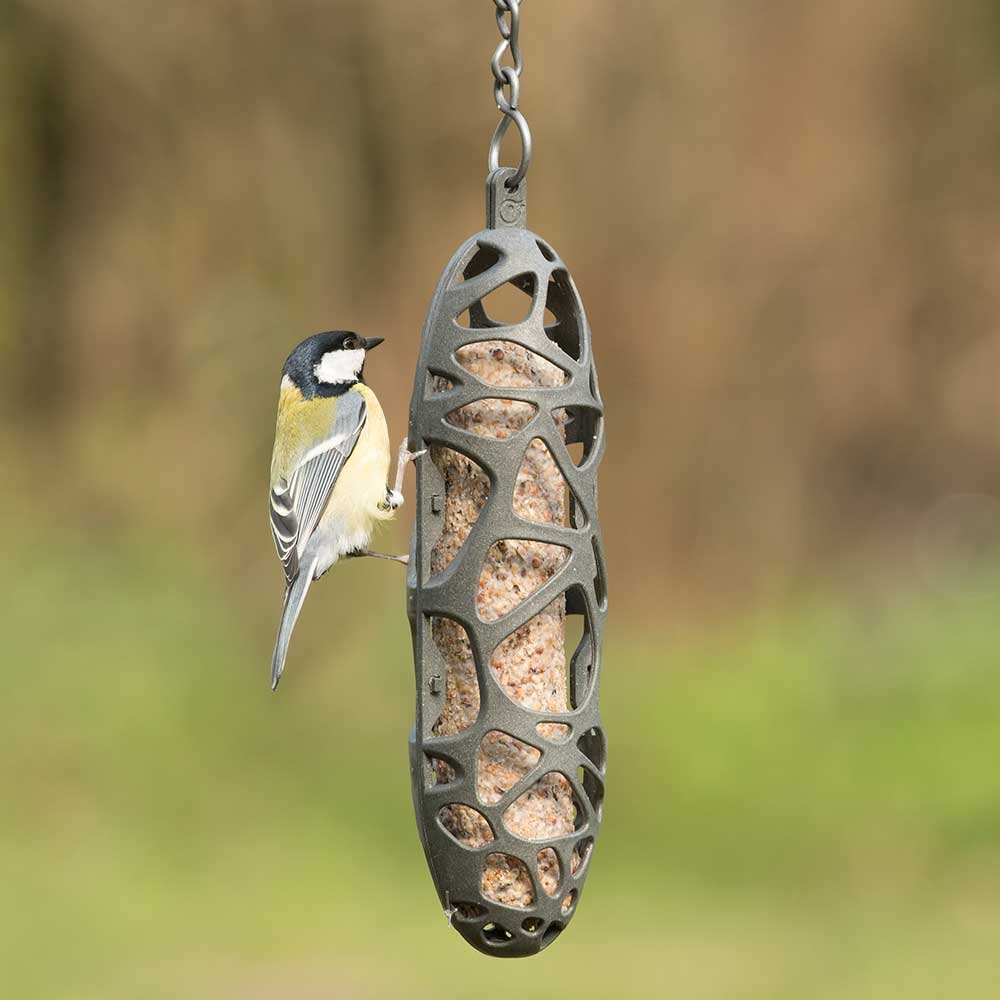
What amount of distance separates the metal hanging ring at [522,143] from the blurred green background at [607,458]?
3854 millimetres

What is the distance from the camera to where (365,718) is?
6977mm

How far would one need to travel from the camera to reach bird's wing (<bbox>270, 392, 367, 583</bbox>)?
3580mm

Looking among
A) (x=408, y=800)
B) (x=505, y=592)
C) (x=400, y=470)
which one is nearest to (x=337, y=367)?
(x=400, y=470)

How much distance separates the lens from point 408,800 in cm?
664

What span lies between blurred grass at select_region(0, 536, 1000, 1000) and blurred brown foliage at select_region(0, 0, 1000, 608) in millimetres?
559

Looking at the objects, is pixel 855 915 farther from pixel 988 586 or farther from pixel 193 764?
pixel 193 764

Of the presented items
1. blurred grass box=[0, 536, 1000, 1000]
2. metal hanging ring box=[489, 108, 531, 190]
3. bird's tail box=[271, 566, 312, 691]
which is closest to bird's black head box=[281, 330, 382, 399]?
bird's tail box=[271, 566, 312, 691]

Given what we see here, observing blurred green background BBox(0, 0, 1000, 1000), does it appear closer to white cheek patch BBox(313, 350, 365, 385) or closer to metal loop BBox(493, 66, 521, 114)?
white cheek patch BBox(313, 350, 365, 385)

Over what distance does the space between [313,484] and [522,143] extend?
1.24m

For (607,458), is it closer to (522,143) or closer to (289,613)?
(289,613)

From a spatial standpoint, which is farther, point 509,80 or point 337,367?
point 337,367

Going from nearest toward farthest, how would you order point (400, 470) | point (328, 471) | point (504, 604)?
point (504, 604) → point (400, 470) → point (328, 471)

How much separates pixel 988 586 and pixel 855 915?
2.07 m

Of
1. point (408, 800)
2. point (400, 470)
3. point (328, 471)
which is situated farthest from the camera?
point (408, 800)
